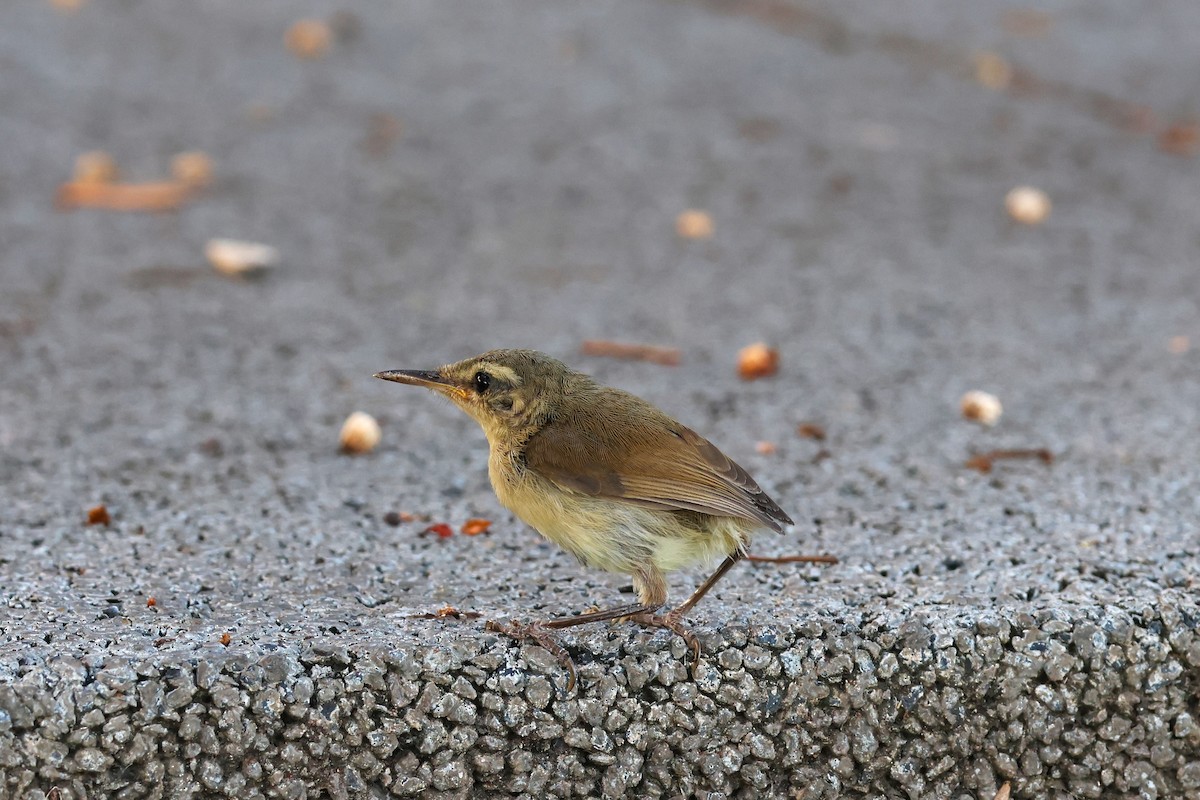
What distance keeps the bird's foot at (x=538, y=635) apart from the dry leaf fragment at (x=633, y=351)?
2401mm

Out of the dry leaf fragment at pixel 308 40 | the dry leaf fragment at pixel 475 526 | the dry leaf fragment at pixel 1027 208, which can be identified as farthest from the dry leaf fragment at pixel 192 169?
the dry leaf fragment at pixel 1027 208

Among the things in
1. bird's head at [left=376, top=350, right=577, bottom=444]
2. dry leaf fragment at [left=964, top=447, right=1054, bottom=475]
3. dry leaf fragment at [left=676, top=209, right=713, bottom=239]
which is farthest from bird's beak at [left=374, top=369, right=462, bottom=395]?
dry leaf fragment at [left=676, top=209, right=713, bottom=239]

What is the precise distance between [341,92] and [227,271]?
2.38 m

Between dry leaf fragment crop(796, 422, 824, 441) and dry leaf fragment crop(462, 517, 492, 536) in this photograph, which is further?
dry leaf fragment crop(796, 422, 824, 441)

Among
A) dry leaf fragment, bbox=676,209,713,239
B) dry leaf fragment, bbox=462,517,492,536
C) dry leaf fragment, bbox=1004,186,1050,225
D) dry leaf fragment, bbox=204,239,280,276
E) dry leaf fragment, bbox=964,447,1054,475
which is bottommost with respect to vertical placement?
dry leaf fragment, bbox=204,239,280,276

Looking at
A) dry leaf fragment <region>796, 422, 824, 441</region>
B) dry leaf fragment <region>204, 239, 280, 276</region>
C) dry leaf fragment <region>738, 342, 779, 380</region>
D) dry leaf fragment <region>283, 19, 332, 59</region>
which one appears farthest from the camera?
dry leaf fragment <region>283, 19, 332, 59</region>

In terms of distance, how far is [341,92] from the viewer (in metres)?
8.14

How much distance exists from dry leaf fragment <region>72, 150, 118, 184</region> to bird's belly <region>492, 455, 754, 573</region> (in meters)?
4.56

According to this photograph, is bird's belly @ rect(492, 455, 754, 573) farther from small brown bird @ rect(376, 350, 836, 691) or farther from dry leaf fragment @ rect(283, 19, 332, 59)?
dry leaf fragment @ rect(283, 19, 332, 59)

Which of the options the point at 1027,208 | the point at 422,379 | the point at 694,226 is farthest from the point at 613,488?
the point at 1027,208

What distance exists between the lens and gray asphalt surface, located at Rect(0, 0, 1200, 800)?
2992mm

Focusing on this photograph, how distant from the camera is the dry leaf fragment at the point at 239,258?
19.9 ft

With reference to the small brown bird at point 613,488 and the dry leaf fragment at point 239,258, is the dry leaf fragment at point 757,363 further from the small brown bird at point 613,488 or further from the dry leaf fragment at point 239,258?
the dry leaf fragment at point 239,258

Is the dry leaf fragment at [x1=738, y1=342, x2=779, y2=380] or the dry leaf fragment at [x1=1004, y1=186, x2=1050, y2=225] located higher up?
the dry leaf fragment at [x1=1004, y1=186, x2=1050, y2=225]
